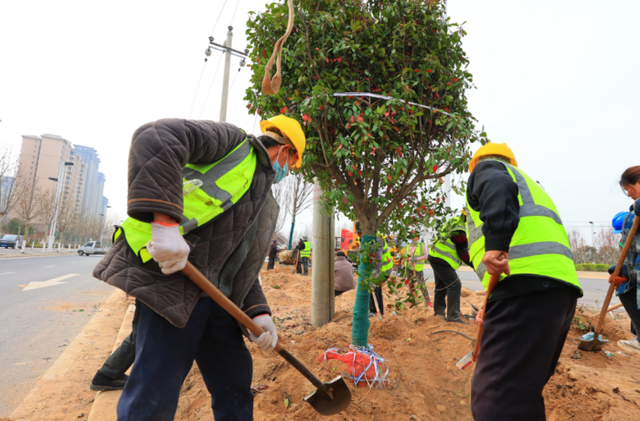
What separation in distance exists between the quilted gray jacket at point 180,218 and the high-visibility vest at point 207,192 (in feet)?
0.13

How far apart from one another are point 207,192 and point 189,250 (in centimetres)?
30

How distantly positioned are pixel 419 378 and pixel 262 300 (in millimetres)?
1771

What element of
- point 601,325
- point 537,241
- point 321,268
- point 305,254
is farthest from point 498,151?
point 305,254

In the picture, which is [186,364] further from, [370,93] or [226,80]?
[226,80]

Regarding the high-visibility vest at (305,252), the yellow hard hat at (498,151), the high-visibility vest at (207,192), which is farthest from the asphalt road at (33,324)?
the high-visibility vest at (305,252)

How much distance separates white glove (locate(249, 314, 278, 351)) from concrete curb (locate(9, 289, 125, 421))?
69.7 inches

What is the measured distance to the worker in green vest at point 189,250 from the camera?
1.30 m

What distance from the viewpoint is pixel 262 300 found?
206 cm

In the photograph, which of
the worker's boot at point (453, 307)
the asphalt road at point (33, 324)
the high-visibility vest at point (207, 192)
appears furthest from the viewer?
the worker's boot at point (453, 307)

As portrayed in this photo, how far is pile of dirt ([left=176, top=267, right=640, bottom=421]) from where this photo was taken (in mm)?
2402

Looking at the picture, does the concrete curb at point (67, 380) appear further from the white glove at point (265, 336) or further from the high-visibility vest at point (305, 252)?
the high-visibility vest at point (305, 252)

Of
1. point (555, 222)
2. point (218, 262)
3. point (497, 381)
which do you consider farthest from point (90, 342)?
point (555, 222)

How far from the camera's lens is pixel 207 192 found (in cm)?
153

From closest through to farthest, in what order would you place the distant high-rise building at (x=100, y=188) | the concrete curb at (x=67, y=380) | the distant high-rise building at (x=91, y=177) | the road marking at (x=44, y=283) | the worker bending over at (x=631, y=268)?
Answer: the concrete curb at (x=67, y=380), the worker bending over at (x=631, y=268), the road marking at (x=44, y=283), the distant high-rise building at (x=91, y=177), the distant high-rise building at (x=100, y=188)
